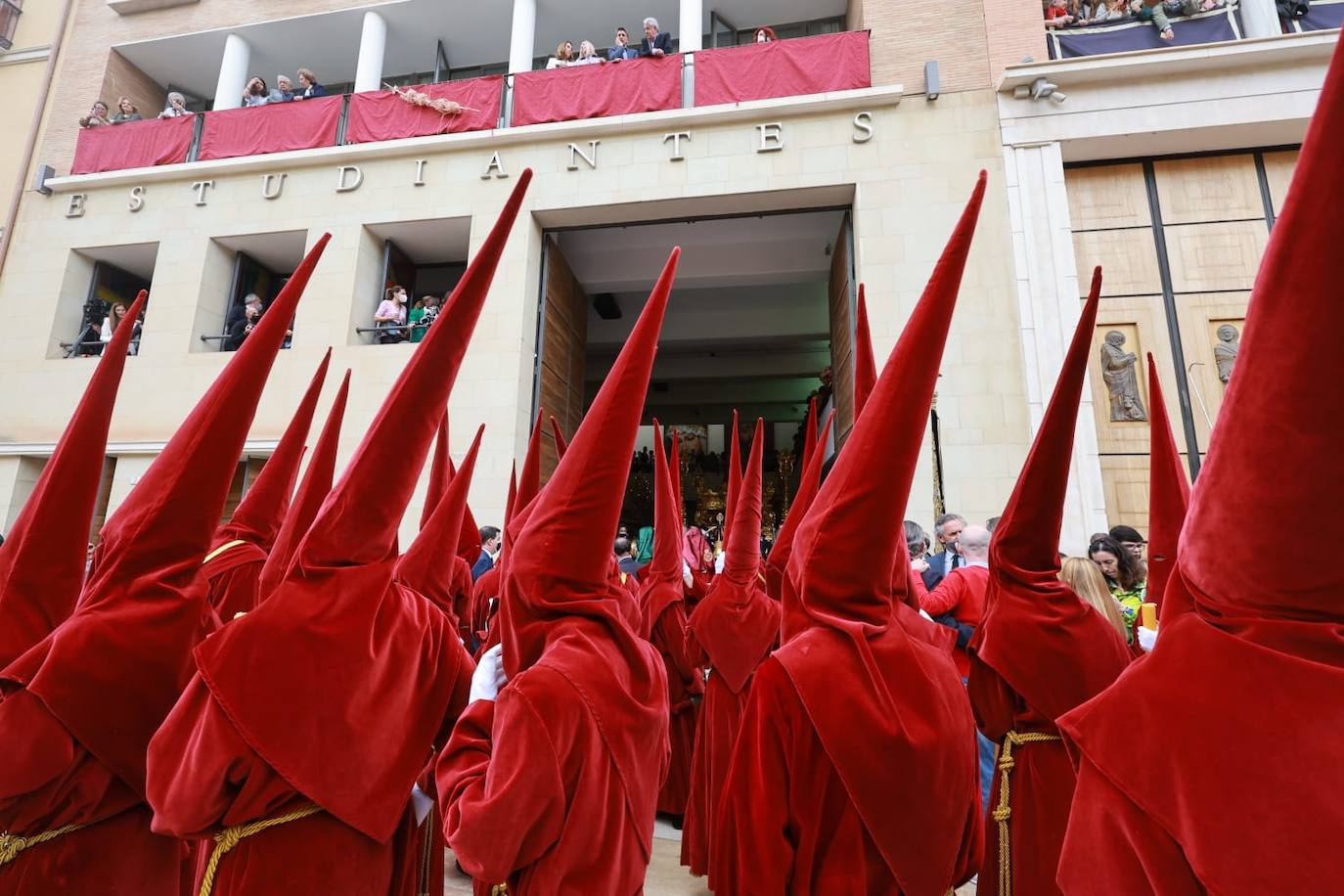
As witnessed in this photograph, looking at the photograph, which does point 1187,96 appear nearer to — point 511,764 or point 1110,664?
point 1110,664

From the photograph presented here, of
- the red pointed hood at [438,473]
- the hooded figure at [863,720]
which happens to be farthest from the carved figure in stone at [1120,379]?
the hooded figure at [863,720]

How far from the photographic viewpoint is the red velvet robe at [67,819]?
1764 mm

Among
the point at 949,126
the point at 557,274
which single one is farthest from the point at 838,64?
the point at 557,274

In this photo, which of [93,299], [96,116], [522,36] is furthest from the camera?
[96,116]

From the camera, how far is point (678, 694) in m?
5.10

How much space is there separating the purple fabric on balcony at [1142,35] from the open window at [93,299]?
601 inches

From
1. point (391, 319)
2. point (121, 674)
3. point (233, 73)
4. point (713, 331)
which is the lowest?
point (121, 674)

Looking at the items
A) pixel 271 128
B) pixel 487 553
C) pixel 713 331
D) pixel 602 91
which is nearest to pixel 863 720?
pixel 487 553

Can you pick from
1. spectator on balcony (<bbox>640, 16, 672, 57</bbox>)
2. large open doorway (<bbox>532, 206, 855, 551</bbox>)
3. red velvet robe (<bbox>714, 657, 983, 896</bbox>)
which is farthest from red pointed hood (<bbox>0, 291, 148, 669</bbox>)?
spectator on balcony (<bbox>640, 16, 672, 57</bbox>)

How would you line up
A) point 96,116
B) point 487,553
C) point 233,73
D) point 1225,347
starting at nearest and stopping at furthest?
1. point 487,553
2. point 1225,347
3. point 96,116
4. point 233,73

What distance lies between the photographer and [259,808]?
172 centimetres

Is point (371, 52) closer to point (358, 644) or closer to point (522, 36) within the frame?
point (522, 36)

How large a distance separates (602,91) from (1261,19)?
30.9 ft

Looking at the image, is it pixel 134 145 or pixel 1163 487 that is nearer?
pixel 1163 487
